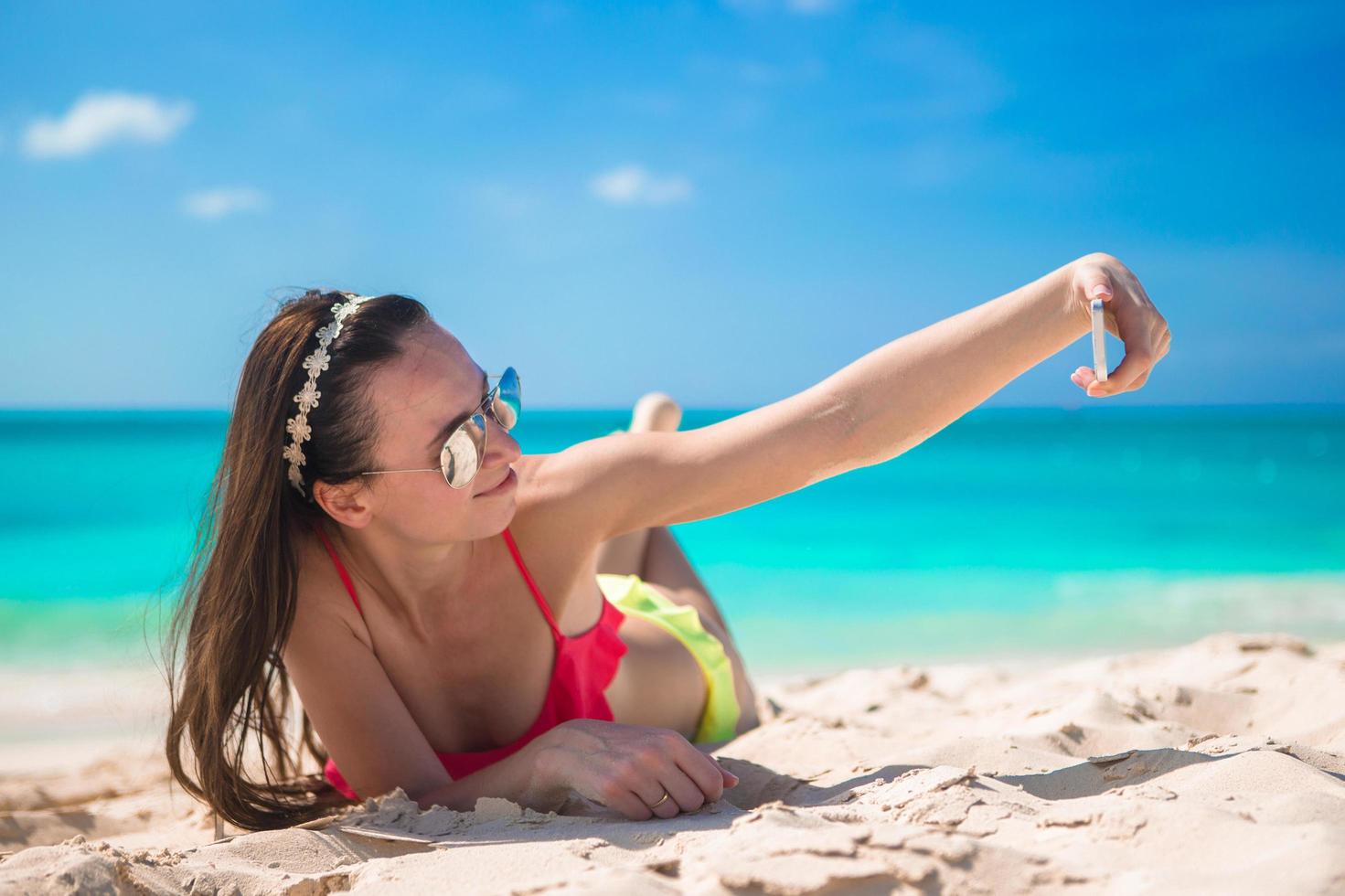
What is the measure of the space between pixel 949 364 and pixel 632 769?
964mm

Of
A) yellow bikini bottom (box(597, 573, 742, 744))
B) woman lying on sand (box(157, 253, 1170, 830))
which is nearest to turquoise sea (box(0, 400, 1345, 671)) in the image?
woman lying on sand (box(157, 253, 1170, 830))

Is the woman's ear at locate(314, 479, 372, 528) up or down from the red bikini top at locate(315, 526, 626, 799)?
up

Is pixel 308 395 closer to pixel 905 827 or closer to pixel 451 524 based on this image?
pixel 451 524

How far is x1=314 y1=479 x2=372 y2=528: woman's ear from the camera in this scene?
211 centimetres

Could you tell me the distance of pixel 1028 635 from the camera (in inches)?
262

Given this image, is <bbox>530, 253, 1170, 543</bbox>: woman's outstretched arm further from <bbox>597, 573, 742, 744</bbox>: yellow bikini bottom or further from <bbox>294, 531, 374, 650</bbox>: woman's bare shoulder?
<bbox>597, 573, 742, 744</bbox>: yellow bikini bottom

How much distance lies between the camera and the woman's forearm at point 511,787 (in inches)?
74.4

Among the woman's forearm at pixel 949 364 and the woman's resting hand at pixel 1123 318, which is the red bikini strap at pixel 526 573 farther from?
the woman's resting hand at pixel 1123 318

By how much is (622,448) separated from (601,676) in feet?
2.41

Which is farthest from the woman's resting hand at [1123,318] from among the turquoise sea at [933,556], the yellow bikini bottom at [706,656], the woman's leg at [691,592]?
the turquoise sea at [933,556]

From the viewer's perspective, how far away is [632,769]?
1819 mm

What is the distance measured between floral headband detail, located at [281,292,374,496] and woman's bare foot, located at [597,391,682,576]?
1.54m

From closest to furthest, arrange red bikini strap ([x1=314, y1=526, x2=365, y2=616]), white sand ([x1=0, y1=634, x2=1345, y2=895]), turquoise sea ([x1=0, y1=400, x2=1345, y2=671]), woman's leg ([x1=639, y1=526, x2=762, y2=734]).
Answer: white sand ([x1=0, y1=634, x2=1345, y2=895]), red bikini strap ([x1=314, y1=526, x2=365, y2=616]), woman's leg ([x1=639, y1=526, x2=762, y2=734]), turquoise sea ([x1=0, y1=400, x2=1345, y2=671])

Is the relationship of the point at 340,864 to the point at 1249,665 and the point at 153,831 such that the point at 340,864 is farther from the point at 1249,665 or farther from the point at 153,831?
the point at 1249,665
